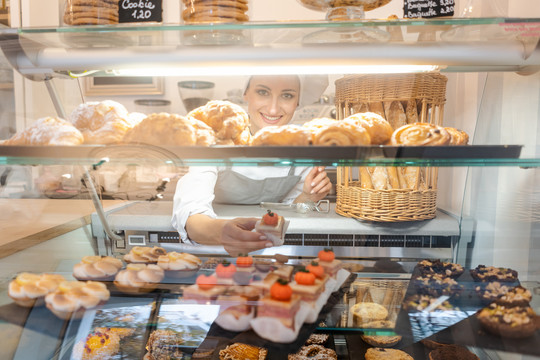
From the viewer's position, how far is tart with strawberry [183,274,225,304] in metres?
1.35

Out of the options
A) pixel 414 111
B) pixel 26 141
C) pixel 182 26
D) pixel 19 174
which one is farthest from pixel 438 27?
pixel 19 174

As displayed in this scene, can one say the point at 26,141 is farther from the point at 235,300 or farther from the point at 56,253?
the point at 235,300

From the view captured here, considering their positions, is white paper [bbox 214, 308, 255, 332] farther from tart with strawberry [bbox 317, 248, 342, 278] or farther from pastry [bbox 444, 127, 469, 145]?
pastry [bbox 444, 127, 469, 145]

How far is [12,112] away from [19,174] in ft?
0.89

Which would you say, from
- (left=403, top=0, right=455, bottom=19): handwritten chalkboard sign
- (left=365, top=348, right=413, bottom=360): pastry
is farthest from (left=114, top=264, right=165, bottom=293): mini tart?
(left=403, top=0, right=455, bottom=19): handwritten chalkboard sign

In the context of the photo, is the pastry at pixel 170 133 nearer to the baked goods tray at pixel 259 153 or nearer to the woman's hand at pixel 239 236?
the baked goods tray at pixel 259 153

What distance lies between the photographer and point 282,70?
1.31 metres

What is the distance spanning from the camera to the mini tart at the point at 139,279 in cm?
141

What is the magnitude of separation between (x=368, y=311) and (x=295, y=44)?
962 mm

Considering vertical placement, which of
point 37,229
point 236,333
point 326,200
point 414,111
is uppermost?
point 414,111

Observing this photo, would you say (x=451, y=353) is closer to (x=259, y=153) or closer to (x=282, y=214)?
(x=282, y=214)

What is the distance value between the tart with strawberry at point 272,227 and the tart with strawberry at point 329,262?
0.17m

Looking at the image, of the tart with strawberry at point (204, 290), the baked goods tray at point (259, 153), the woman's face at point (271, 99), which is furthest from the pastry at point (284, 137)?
the tart with strawberry at point (204, 290)

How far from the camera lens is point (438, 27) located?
124 cm
